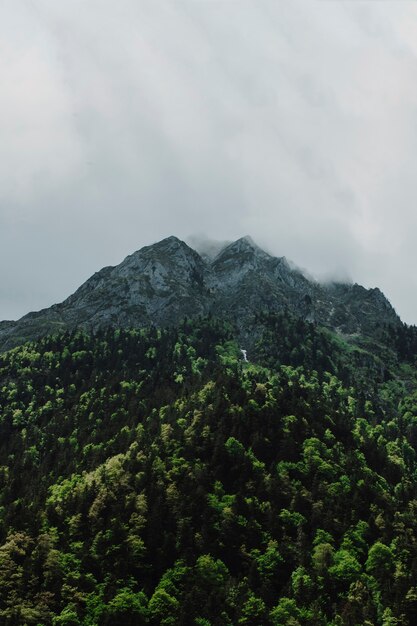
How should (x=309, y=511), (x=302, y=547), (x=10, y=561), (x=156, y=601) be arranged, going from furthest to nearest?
1. (x=309, y=511)
2. (x=302, y=547)
3. (x=10, y=561)
4. (x=156, y=601)

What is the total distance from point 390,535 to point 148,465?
220ft

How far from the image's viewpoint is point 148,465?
157875 millimetres

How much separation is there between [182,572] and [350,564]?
129 feet

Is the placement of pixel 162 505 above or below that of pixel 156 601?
Answer: above

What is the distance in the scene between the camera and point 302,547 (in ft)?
453

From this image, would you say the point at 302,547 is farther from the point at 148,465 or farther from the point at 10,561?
the point at 10,561

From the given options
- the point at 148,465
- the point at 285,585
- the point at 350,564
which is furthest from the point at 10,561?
the point at 350,564

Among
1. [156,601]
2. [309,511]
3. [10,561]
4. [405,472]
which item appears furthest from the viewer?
[405,472]

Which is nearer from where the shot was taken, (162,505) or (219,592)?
(219,592)

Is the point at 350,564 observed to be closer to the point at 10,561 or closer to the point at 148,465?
the point at 148,465

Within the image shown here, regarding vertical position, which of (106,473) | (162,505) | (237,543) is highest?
(106,473)

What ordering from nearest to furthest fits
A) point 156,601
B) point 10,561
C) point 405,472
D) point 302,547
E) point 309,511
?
point 156,601, point 10,561, point 302,547, point 309,511, point 405,472

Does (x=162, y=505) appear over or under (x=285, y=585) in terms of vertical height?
over

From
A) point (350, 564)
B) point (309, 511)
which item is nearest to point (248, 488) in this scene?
point (309, 511)
